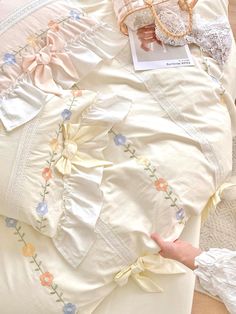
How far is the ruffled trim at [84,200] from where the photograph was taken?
2.89ft

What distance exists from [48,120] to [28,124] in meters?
0.04

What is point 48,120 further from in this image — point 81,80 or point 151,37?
point 151,37

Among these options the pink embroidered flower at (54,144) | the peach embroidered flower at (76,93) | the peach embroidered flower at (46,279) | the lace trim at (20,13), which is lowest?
the peach embroidered flower at (46,279)

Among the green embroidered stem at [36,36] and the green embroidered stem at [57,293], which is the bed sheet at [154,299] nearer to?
the green embroidered stem at [57,293]

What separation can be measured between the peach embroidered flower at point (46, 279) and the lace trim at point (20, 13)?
519mm

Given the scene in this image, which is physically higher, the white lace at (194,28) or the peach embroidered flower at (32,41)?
the peach embroidered flower at (32,41)

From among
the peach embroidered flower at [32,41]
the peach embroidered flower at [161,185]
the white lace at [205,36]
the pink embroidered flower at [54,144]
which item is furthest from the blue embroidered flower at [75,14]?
the peach embroidered flower at [161,185]

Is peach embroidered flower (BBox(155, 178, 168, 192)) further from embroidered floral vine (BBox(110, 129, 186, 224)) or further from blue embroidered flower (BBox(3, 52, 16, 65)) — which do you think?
blue embroidered flower (BBox(3, 52, 16, 65))

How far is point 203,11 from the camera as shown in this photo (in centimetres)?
123

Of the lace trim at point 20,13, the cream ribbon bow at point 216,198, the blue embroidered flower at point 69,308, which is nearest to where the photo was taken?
the blue embroidered flower at point 69,308

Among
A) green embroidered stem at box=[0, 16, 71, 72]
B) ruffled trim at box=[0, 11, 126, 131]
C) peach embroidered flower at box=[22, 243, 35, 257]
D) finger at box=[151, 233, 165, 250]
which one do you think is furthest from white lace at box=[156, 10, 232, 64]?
peach embroidered flower at box=[22, 243, 35, 257]

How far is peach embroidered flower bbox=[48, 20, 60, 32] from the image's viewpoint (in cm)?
102

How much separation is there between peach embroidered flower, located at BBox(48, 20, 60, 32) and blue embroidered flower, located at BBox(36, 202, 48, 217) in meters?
0.41

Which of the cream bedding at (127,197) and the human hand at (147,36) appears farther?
the human hand at (147,36)
